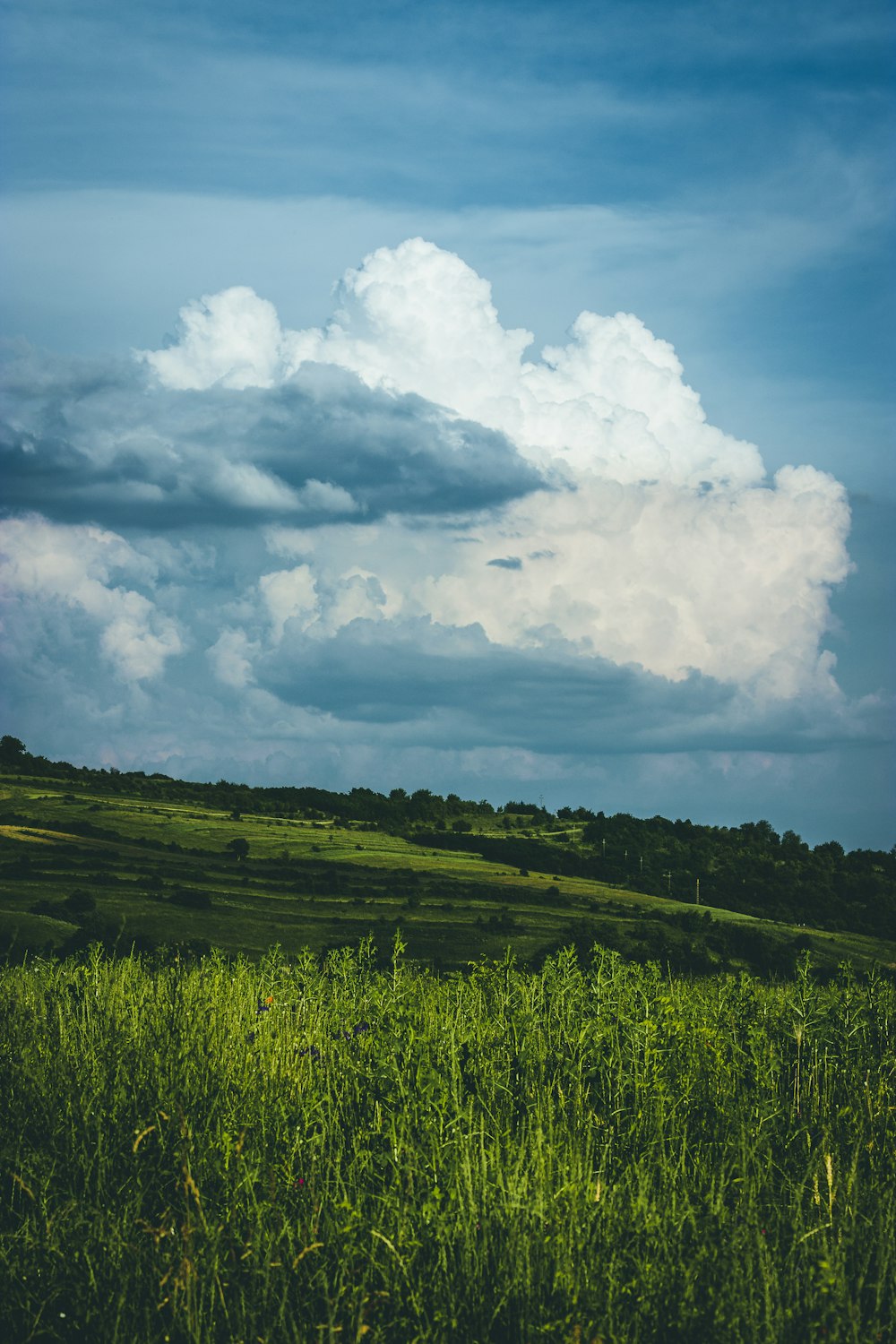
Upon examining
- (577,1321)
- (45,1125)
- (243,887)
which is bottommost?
(243,887)

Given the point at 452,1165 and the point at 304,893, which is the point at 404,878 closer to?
the point at 304,893

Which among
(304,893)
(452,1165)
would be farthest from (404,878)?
(452,1165)

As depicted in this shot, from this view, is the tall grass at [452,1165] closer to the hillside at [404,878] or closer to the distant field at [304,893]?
the hillside at [404,878]

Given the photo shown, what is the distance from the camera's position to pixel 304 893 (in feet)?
236

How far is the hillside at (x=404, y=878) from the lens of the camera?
50156mm

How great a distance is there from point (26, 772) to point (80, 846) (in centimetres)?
3808

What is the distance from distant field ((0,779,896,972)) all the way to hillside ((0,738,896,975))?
0.24 metres

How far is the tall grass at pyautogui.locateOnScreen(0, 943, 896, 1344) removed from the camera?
15.5ft

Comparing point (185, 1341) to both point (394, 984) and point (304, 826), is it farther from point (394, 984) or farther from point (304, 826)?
point (304, 826)

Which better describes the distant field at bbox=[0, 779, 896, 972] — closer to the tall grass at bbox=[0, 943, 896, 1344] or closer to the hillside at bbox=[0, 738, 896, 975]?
the hillside at bbox=[0, 738, 896, 975]

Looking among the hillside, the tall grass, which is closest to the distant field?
the hillside

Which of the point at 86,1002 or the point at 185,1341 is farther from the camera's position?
the point at 86,1002

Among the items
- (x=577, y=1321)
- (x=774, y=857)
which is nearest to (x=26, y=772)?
(x=774, y=857)

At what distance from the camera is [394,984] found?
374 inches
